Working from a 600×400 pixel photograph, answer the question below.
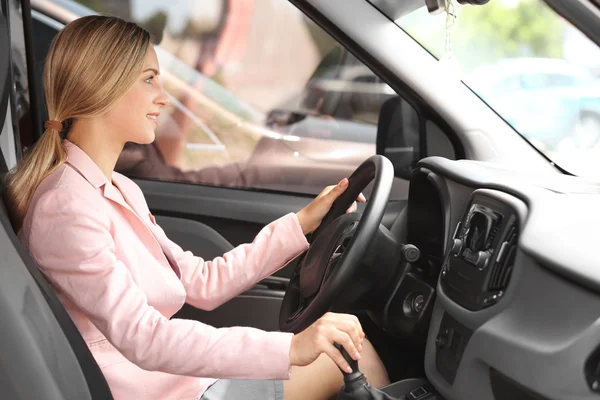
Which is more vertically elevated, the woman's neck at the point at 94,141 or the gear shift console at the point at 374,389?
the woman's neck at the point at 94,141

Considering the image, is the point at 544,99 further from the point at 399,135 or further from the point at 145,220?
the point at 145,220

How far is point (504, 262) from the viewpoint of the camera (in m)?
1.25

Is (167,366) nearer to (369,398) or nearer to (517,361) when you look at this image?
(369,398)

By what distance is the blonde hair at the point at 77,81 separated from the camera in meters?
1.27

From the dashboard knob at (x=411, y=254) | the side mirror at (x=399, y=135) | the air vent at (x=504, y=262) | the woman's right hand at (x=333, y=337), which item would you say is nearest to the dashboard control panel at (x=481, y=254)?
the air vent at (x=504, y=262)

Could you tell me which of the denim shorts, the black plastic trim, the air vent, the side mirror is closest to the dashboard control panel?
the air vent

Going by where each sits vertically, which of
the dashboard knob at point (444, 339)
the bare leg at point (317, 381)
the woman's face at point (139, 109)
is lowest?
the bare leg at point (317, 381)

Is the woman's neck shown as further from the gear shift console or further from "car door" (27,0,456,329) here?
"car door" (27,0,456,329)

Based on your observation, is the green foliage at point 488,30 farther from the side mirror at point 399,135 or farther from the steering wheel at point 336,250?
the steering wheel at point 336,250

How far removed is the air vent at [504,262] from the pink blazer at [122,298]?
13.6 inches

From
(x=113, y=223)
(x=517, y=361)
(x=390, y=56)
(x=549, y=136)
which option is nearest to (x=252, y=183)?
(x=390, y=56)

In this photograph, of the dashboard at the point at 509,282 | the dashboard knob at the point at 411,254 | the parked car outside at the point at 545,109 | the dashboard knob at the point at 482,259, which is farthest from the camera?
the parked car outside at the point at 545,109

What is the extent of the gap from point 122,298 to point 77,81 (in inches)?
14.3

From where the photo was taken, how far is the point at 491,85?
6.30 feet
